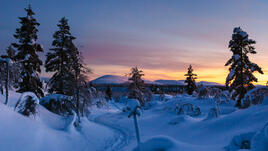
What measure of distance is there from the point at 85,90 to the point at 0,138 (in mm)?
14318

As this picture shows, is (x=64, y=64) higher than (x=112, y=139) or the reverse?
higher

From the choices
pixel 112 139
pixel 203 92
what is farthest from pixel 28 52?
pixel 203 92

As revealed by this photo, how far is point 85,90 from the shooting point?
66.1 ft

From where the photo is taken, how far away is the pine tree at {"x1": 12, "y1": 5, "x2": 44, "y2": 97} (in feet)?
59.4

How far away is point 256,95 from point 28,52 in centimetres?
2223

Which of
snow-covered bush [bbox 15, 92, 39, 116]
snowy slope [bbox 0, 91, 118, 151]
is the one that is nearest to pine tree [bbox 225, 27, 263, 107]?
snowy slope [bbox 0, 91, 118, 151]

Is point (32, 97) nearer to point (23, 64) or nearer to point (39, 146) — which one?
point (39, 146)

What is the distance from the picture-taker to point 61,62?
20.1 metres

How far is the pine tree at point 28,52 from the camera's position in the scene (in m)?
18.1

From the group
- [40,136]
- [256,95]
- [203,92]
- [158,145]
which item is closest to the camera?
[158,145]

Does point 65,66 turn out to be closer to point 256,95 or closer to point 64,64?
point 64,64

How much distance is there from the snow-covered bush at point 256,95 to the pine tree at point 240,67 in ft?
21.2

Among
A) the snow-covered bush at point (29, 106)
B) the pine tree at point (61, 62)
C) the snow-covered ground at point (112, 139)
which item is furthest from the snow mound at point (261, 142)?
the pine tree at point (61, 62)

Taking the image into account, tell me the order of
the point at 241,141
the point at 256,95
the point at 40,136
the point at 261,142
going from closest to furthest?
1. the point at 261,142
2. the point at 241,141
3. the point at 40,136
4. the point at 256,95
